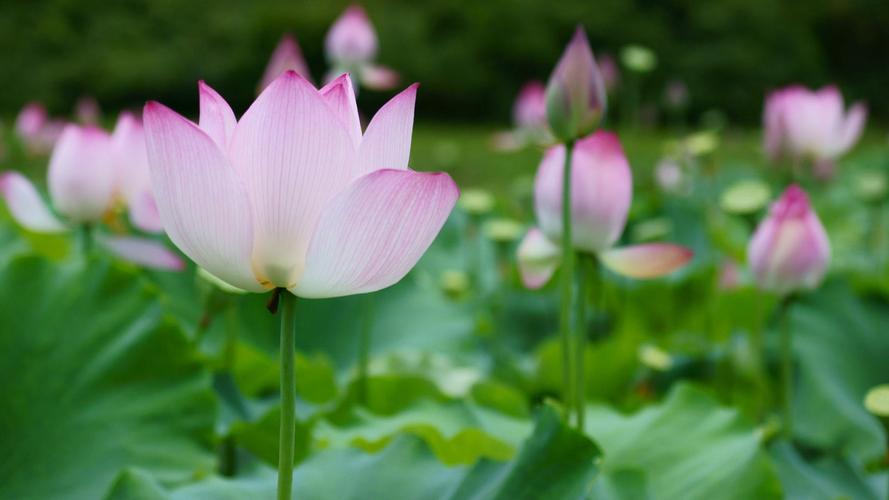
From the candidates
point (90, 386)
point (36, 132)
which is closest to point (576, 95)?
point (90, 386)

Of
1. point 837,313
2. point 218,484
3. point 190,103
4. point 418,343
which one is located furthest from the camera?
point 190,103

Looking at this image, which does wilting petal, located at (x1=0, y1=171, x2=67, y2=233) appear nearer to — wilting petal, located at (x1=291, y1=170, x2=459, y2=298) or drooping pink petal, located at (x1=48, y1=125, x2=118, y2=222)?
drooping pink petal, located at (x1=48, y1=125, x2=118, y2=222)

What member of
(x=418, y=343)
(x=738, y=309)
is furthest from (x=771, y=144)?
(x=418, y=343)

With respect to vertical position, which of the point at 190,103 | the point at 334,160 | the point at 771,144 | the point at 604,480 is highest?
the point at 334,160

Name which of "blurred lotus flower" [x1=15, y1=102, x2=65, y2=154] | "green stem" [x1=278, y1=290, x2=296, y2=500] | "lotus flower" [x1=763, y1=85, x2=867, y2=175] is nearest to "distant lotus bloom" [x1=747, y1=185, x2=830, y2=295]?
"lotus flower" [x1=763, y1=85, x2=867, y2=175]

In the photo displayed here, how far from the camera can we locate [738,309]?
1181 mm

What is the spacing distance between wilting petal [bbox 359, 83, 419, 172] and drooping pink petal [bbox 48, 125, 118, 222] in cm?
49

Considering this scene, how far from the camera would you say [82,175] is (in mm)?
796

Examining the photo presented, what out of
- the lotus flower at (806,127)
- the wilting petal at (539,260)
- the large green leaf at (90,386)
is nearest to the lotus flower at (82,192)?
the large green leaf at (90,386)

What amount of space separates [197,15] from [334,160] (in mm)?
7432

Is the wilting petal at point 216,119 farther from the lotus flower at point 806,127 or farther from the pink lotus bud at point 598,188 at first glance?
the lotus flower at point 806,127

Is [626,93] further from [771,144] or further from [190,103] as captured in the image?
[771,144]

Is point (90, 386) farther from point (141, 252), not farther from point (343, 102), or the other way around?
point (343, 102)

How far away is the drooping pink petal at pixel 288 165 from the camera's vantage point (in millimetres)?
376
